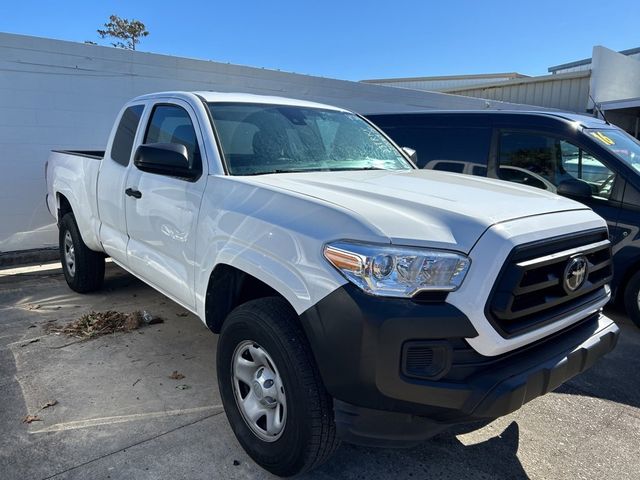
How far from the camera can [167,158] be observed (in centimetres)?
303

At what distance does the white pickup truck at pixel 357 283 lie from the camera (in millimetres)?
2029

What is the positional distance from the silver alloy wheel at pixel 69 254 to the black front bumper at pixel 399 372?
397cm

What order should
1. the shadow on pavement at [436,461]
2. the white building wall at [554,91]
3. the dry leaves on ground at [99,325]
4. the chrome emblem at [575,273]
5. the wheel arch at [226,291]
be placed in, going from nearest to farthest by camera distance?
the chrome emblem at [575,273]
the shadow on pavement at [436,461]
the wheel arch at [226,291]
the dry leaves on ground at [99,325]
the white building wall at [554,91]

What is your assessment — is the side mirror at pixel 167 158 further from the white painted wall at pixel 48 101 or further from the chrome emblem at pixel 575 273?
the white painted wall at pixel 48 101

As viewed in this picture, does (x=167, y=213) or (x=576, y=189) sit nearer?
(x=167, y=213)

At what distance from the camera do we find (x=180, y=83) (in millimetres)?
7914

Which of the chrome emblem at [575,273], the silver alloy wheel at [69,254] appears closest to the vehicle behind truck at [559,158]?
the chrome emblem at [575,273]

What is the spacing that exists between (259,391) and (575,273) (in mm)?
1641

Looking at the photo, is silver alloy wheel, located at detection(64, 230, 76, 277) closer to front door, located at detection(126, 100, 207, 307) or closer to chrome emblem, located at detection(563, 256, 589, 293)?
front door, located at detection(126, 100, 207, 307)

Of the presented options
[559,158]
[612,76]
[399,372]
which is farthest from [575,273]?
[612,76]

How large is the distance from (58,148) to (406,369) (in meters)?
6.61

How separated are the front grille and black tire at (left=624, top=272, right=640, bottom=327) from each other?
259 cm

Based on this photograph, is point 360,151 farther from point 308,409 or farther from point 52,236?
point 52,236

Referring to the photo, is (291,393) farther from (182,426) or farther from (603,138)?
(603,138)
